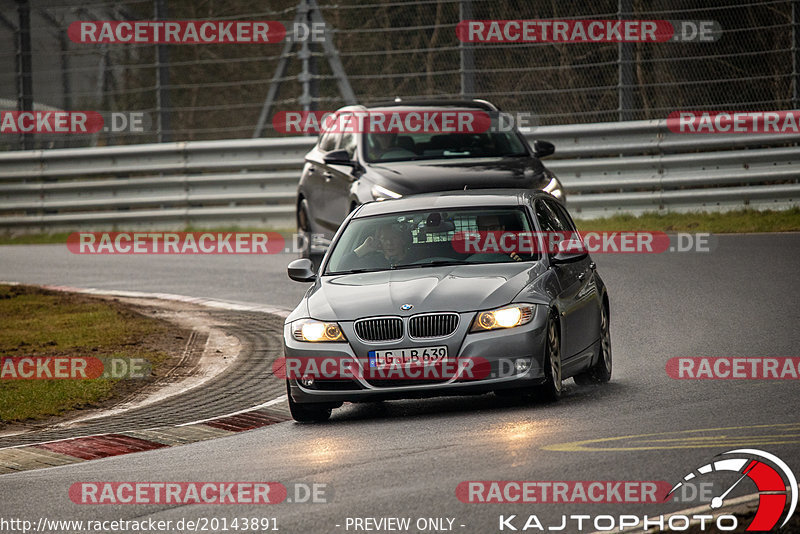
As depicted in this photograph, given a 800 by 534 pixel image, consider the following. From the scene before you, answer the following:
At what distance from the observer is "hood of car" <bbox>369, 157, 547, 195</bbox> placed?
1447cm

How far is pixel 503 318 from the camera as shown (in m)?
9.40

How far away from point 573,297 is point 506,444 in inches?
89.0

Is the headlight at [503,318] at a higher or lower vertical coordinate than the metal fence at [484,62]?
lower

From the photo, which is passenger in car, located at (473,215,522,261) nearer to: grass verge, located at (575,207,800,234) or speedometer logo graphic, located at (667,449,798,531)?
speedometer logo graphic, located at (667,449,798,531)

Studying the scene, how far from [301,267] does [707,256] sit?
7.76 meters

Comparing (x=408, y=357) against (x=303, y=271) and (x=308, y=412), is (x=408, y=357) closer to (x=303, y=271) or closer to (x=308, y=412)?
(x=308, y=412)

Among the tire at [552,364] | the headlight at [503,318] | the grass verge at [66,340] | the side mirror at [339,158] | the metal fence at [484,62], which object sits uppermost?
the metal fence at [484,62]

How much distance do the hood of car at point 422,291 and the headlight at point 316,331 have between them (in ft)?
0.19

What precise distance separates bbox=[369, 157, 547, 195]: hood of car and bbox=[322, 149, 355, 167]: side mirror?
0.46m

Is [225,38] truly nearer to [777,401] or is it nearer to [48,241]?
[48,241]

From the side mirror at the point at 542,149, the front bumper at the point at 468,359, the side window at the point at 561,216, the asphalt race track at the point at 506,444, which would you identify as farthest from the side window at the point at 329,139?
the front bumper at the point at 468,359

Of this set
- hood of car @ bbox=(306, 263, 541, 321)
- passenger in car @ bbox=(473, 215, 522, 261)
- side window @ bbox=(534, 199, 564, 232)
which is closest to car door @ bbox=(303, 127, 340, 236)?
side window @ bbox=(534, 199, 564, 232)

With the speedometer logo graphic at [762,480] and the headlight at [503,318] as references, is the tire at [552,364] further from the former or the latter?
the speedometer logo graphic at [762,480]

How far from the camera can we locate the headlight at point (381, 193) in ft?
48.5
